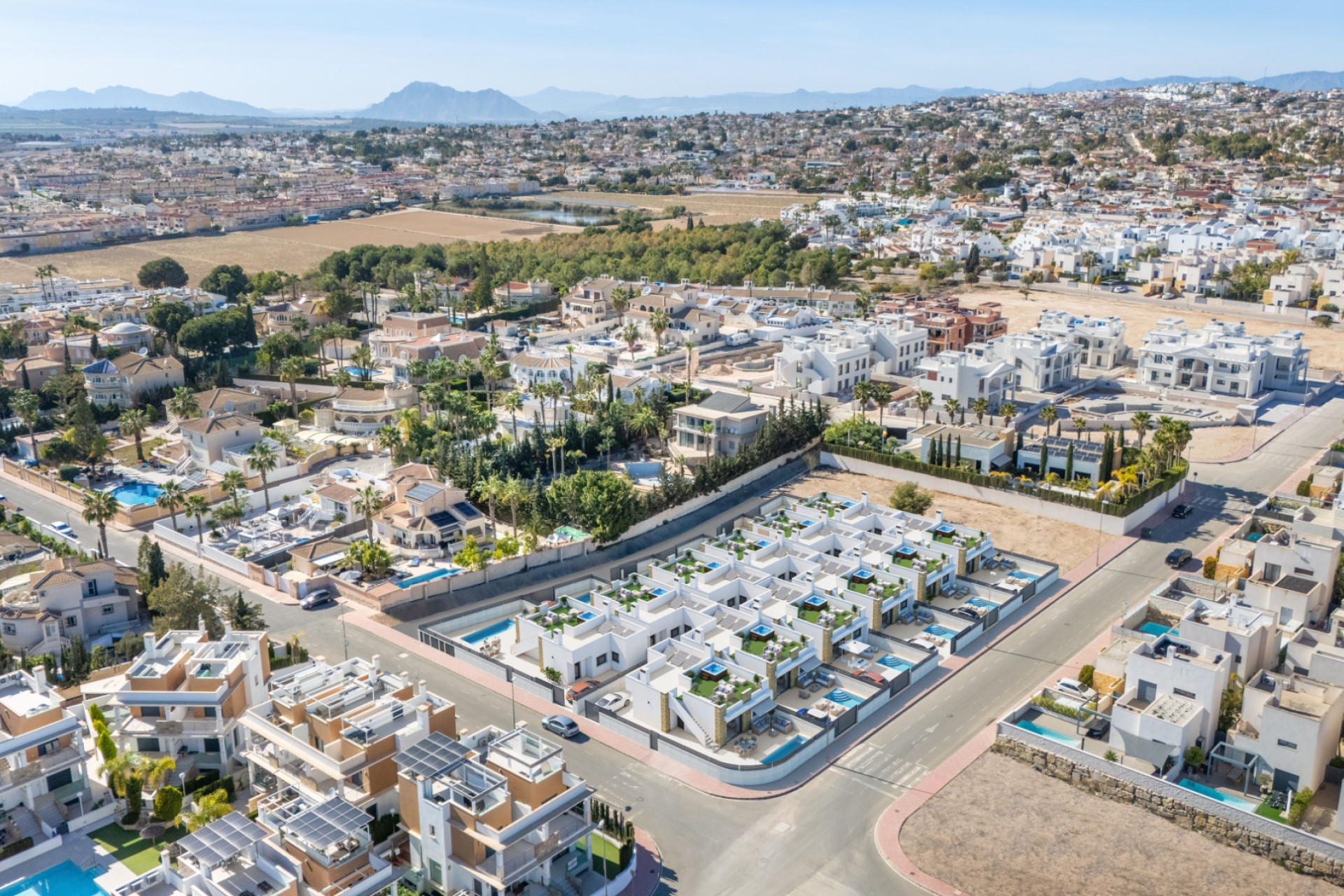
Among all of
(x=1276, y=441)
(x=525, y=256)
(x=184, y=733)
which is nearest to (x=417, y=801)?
(x=184, y=733)

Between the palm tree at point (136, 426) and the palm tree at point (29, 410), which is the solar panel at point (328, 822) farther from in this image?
the palm tree at point (29, 410)

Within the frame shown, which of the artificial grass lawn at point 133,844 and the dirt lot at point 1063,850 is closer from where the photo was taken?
the dirt lot at point 1063,850

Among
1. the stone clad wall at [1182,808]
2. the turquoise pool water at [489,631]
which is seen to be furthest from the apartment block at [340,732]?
the stone clad wall at [1182,808]

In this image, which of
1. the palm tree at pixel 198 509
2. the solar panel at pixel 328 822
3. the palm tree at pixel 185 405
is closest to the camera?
the solar panel at pixel 328 822

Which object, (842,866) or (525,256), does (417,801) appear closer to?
(842,866)

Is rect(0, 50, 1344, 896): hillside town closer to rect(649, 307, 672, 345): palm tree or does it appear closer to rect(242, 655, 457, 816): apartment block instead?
rect(242, 655, 457, 816): apartment block

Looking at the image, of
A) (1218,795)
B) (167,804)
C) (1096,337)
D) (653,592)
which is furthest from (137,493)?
(1096,337)

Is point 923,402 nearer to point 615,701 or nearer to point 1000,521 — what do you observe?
point 1000,521
